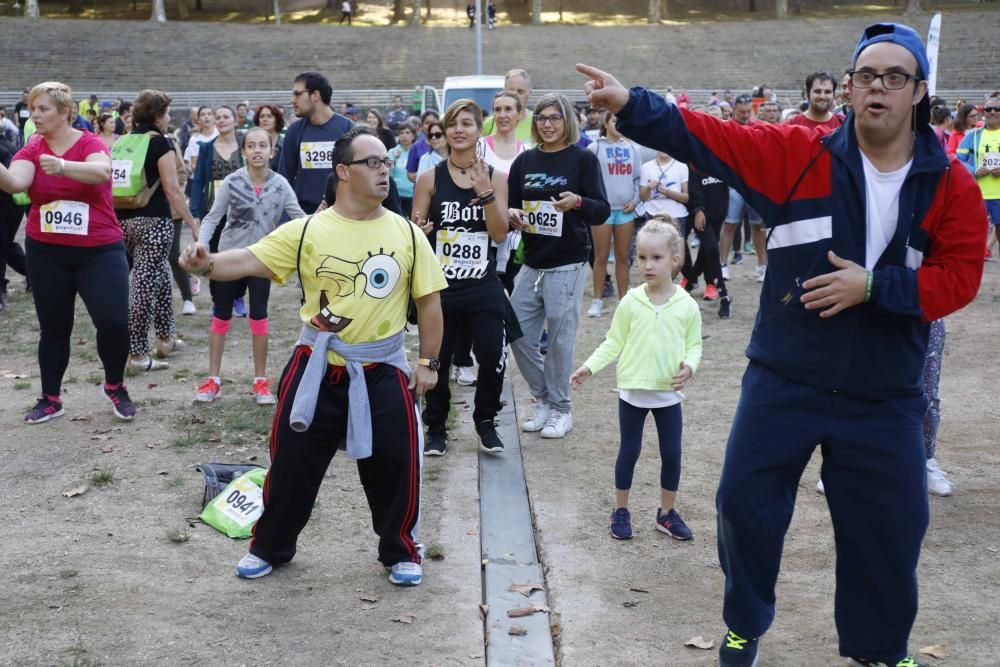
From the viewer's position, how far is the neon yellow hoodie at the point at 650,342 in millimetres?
5309

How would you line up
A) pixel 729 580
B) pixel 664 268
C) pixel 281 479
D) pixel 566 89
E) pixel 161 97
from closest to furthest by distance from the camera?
pixel 729 580 < pixel 281 479 < pixel 664 268 < pixel 161 97 < pixel 566 89

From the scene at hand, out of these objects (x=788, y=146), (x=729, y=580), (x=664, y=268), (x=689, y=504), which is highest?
(x=788, y=146)

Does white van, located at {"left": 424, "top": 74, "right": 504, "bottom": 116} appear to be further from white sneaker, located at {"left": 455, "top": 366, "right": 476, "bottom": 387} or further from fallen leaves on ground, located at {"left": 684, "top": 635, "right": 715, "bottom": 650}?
fallen leaves on ground, located at {"left": 684, "top": 635, "right": 715, "bottom": 650}

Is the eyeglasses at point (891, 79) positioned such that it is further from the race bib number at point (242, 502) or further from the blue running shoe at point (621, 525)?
the race bib number at point (242, 502)

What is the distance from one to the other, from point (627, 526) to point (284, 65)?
48.9m

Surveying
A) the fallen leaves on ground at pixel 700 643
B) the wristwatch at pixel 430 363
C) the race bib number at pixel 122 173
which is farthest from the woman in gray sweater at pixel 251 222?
the fallen leaves on ground at pixel 700 643

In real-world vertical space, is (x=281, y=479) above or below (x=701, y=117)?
below

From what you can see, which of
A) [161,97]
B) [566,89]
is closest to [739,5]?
[566,89]

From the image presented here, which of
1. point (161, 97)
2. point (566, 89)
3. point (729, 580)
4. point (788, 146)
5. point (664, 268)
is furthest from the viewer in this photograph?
point (566, 89)

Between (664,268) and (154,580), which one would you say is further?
(664,268)

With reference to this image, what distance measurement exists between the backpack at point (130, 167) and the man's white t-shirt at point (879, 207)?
639 cm

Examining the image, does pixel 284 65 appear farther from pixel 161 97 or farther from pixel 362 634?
pixel 362 634

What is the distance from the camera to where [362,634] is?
4383 mm

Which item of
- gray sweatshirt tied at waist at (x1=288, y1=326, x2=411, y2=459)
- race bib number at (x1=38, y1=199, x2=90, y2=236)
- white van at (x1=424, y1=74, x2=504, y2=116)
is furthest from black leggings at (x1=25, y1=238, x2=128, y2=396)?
white van at (x1=424, y1=74, x2=504, y2=116)
